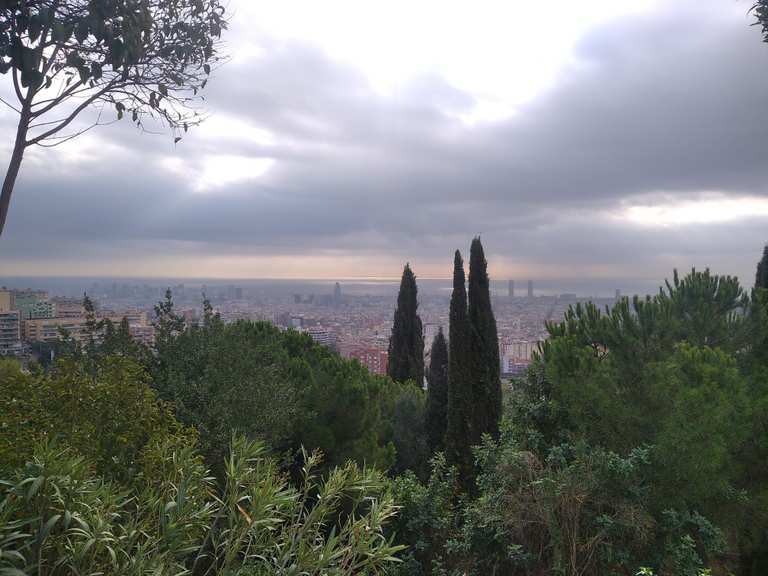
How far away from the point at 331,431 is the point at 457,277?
19.1 feet

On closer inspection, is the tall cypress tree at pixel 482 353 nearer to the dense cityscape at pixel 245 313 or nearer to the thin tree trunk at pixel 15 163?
the dense cityscape at pixel 245 313

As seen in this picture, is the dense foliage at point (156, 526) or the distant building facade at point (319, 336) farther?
the distant building facade at point (319, 336)

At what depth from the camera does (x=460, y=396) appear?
12781 mm

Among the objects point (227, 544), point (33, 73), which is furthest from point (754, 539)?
point (33, 73)

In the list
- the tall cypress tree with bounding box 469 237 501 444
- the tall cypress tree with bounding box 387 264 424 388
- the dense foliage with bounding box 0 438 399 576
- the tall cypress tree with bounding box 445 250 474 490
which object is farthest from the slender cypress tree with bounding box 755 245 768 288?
the dense foliage with bounding box 0 438 399 576

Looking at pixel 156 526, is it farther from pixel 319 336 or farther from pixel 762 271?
pixel 762 271

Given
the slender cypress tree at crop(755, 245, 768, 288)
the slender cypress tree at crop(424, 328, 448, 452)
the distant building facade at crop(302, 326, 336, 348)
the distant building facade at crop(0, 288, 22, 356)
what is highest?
the slender cypress tree at crop(755, 245, 768, 288)

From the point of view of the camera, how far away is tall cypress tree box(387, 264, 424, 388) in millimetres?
20734

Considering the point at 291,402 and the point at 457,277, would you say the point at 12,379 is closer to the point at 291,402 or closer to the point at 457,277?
the point at 291,402

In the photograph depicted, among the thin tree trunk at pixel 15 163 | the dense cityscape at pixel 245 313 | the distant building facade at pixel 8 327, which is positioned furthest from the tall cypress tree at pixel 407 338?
the thin tree trunk at pixel 15 163

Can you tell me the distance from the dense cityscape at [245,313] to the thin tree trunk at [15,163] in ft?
14.5

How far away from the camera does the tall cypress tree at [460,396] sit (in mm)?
12391

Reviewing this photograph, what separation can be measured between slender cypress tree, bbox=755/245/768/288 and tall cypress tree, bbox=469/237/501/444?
8.39m

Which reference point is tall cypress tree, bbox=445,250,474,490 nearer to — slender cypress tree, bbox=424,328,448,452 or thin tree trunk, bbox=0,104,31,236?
slender cypress tree, bbox=424,328,448,452
